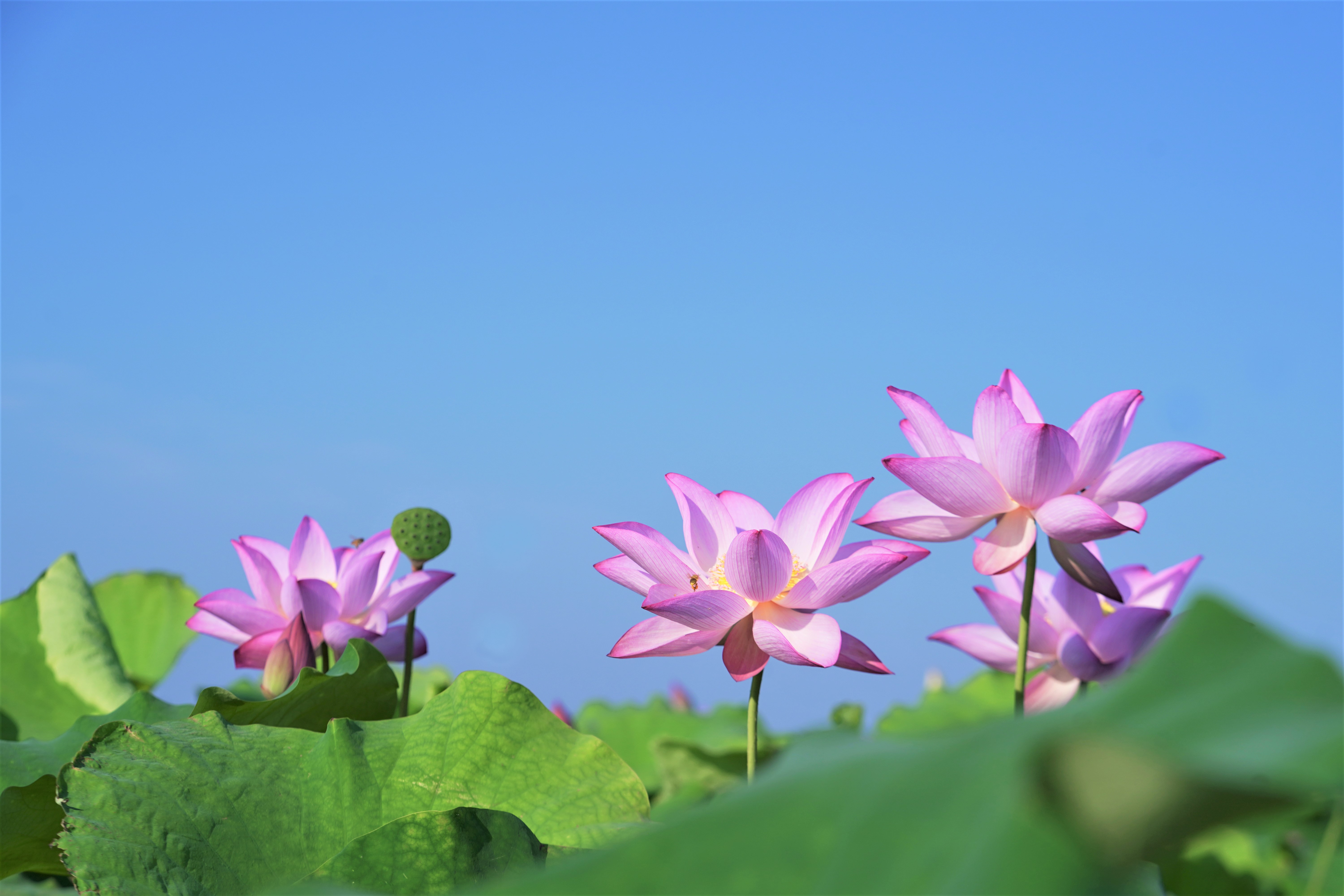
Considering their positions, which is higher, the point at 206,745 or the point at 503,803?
the point at 206,745

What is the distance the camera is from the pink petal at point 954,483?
959 mm

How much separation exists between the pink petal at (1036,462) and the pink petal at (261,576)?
100 cm

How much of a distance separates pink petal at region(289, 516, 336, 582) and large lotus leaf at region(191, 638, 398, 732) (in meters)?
0.27

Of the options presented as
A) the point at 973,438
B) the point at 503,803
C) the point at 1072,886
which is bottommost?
the point at 503,803

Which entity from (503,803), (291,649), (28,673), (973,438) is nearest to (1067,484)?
(973,438)

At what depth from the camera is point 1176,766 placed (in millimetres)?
215

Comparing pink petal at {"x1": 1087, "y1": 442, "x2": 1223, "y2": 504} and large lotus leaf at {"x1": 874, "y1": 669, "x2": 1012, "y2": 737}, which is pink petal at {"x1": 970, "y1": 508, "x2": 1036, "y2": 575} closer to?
pink petal at {"x1": 1087, "y1": 442, "x2": 1223, "y2": 504}

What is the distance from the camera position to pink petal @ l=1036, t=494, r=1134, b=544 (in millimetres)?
940

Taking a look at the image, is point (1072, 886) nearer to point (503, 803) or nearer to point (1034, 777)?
point (1034, 777)

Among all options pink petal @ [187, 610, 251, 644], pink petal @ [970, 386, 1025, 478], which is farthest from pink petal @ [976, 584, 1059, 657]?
pink petal @ [187, 610, 251, 644]

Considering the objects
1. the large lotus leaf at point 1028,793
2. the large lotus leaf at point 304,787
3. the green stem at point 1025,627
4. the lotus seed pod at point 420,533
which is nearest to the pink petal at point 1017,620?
the green stem at point 1025,627

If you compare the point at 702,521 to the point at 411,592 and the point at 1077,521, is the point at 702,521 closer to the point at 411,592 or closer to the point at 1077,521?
the point at 1077,521

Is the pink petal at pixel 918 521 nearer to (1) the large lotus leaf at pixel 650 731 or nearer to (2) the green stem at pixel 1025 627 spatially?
(2) the green stem at pixel 1025 627

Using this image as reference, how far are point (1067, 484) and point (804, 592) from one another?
0.99 ft
